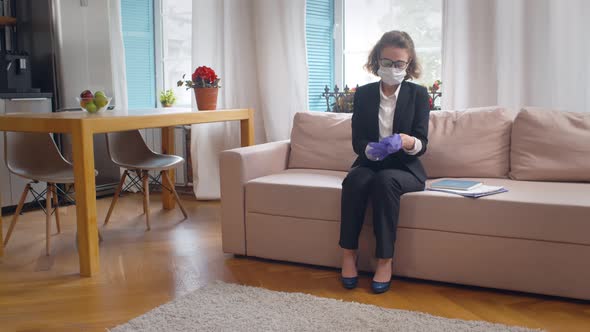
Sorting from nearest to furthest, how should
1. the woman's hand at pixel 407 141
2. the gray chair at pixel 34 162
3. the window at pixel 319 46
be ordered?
the woman's hand at pixel 407 141
the gray chair at pixel 34 162
the window at pixel 319 46

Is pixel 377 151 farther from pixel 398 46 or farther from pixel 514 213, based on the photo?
pixel 514 213

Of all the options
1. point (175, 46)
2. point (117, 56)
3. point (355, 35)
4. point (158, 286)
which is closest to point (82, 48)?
point (117, 56)

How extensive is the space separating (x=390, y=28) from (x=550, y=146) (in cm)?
169

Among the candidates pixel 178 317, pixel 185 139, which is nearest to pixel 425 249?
pixel 178 317

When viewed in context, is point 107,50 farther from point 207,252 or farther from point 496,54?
point 496,54

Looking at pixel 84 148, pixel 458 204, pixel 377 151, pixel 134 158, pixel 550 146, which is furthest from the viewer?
pixel 134 158

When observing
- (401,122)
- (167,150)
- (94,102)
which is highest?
Answer: (94,102)

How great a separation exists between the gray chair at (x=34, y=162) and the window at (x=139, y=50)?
181cm

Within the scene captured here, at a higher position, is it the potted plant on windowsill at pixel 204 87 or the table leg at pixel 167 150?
the potted plant on windowsill at pixel 204 87

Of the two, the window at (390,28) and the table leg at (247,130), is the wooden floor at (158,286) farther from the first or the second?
the window at (390,28)

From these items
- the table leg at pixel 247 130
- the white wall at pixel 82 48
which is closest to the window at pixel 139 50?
the white wall at pixel 82 48

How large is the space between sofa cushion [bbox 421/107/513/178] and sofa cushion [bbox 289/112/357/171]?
1.52 ft

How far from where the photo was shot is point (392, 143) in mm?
2777

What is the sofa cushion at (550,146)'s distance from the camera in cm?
299
